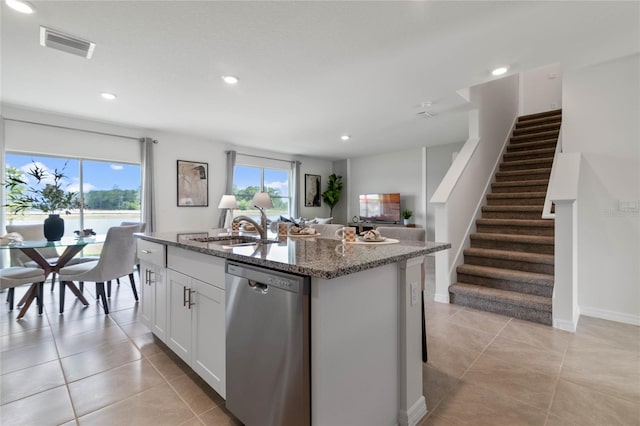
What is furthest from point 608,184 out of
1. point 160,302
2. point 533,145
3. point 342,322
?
point 160,302

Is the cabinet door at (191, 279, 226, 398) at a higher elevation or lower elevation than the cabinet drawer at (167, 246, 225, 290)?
lower

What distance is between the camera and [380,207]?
292 inches

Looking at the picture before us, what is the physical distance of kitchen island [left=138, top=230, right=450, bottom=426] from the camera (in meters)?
1.14

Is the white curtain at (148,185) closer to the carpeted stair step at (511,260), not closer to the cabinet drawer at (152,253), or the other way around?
the cabinet drawer at (152,253)

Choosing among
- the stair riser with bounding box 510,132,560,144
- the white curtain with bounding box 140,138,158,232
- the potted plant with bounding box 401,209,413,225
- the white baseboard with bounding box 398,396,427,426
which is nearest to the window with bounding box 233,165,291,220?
the white curtain with bounding box 140,138,158,232

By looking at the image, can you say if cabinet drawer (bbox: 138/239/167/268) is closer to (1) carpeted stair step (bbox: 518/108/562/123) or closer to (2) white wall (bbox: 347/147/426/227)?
(2) white wall (bbox: 347/147/426/227)

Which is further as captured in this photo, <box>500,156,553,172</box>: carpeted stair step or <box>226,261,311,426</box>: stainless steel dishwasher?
<box>500,156,553,172</box>: carpeted stair step

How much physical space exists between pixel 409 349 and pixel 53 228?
3.82m

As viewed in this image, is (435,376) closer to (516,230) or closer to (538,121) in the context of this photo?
(516,230)

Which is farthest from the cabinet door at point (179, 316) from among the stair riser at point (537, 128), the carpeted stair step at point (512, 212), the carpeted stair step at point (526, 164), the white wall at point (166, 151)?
the stair riser at point (537, 128)

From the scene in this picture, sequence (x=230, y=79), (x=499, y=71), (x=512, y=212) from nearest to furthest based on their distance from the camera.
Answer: (x=499, y=71) < (x=230, y=79) < (x=512, y=212)

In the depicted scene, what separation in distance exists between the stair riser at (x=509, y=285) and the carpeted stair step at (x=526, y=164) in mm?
2346

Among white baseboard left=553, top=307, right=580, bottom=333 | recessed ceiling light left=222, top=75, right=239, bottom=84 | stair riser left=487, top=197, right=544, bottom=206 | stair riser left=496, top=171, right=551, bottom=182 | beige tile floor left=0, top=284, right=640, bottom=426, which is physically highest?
recessed ceiling light left=222, top=75, right=239, bottom=84

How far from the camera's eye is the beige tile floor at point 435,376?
1.57 m
